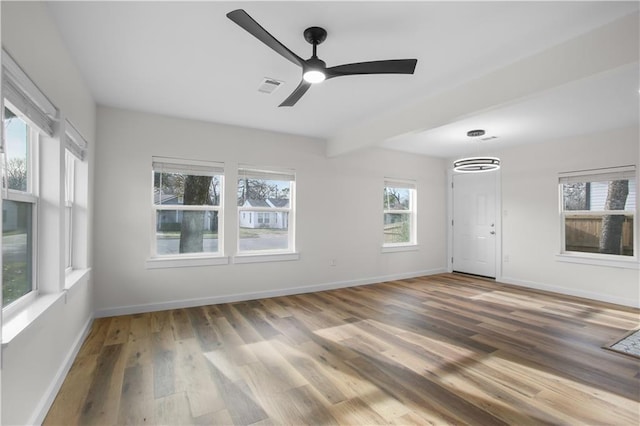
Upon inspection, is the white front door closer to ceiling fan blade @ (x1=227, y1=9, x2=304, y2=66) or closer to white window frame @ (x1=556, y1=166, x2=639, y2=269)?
white window frame @ (x1=556, y1=166, x2=639, y2=269)

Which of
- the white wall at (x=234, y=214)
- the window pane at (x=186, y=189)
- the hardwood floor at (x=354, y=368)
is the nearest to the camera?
the hardwood floor at (x=354, y=368)

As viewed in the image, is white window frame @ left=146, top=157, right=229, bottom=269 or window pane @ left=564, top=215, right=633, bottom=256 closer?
white window frame @ left=146, top=157, right=229, bottom=269

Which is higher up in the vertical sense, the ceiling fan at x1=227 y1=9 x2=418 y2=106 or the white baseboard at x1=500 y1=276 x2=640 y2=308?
the ceiling fan at x1=227 y1=9 x2=418 y2=106

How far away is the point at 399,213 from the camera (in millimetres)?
6277

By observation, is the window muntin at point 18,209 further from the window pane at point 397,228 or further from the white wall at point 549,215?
the white wall at point 549,215


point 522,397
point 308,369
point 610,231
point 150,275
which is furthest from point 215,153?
point 610,231

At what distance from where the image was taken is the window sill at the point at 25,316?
1.51 m

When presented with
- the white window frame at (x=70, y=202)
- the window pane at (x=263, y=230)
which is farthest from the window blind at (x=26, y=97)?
the window pane at (x=263, y=230)

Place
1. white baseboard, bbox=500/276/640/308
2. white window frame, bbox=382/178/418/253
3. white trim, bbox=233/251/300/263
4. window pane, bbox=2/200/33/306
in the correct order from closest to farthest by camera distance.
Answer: window pane, bbox=2/200/33/306, white baseboard, bbox=500/276/640/308, white trim, bbox=233/251/300/263, white window frame, bbox=382/178/418/253

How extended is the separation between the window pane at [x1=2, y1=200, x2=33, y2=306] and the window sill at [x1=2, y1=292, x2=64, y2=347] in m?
0.09

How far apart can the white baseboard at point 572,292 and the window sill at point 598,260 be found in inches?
17.6

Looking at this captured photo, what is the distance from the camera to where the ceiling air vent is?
302 cm

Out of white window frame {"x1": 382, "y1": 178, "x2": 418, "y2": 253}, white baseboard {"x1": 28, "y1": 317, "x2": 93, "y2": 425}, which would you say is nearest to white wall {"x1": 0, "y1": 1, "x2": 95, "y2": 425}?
white baseboard {"x1": 28, "y1": 317, "x2": 93, "y2": 425}

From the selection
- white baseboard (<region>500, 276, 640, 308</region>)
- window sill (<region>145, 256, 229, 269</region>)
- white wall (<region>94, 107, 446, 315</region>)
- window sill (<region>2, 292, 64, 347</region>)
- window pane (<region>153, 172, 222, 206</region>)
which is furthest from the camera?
white baseboard (<region>500, 276, 640, 308</region>)
